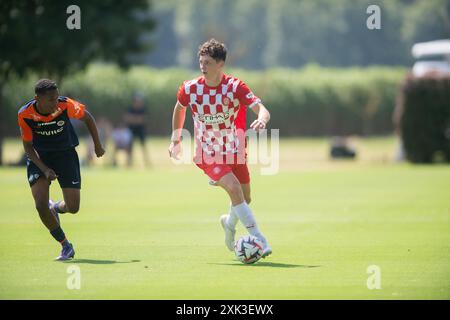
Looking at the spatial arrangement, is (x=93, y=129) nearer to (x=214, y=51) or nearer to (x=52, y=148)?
(x=52, y=148)

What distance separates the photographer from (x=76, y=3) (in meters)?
33.7

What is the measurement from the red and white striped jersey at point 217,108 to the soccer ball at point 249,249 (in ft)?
3.55

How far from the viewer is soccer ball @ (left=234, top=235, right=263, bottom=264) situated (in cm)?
1157

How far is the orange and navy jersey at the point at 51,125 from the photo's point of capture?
Result: 39.6 ft

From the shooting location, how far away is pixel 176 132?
12320 mm

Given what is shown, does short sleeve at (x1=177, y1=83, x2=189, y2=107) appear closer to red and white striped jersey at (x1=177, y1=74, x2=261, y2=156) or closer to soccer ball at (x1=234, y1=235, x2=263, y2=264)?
red and white striped jersey at (x1=177, y1=74, x2=261, y2=156)

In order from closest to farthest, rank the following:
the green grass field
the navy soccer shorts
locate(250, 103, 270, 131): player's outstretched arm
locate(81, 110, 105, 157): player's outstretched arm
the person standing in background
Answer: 1. the green grass field
2. locate(250, 103, 270, 131): player's outstretched arm
3. locate(81, 110, 105, 157): player's outstretched arm
4. the navy soccer shorts
5. the person standing in background

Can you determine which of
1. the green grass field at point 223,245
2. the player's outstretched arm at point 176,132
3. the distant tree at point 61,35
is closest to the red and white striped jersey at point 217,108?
the player's outstretched arm at point 176,132

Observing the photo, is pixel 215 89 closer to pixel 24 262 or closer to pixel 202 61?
pixel 202 61

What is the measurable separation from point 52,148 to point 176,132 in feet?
4.75

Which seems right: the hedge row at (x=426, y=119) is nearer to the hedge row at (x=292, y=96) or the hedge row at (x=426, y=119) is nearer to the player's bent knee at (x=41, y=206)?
the player's bent knee at (x=41, y=206)

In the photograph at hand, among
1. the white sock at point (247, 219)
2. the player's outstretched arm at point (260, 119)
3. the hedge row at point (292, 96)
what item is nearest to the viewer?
the player's outstretched arm at point (260, 119)

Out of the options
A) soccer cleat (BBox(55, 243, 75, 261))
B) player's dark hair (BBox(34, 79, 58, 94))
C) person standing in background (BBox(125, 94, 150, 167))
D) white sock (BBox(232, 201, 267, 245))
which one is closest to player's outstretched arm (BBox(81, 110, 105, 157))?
player's dark hair (BBox(34, 79, 58, 94))
